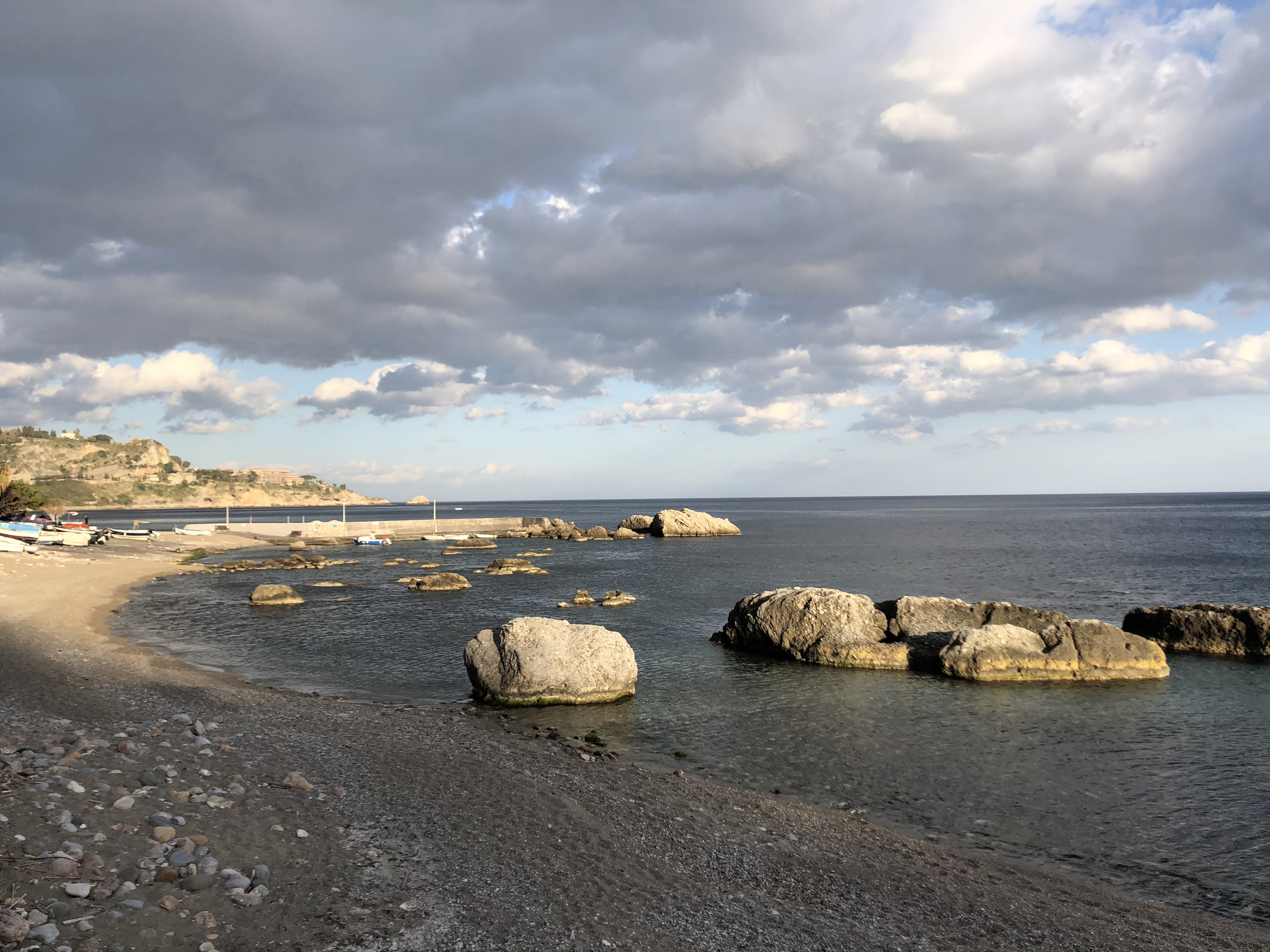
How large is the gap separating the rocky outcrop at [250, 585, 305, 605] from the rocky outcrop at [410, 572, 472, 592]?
7.99 m

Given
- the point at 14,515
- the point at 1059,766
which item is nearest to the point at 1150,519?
the point at 1059,766

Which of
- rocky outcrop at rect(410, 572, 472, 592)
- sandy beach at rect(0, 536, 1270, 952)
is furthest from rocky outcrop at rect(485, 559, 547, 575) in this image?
sandy beach at rect(0, 536, 1270, 952)

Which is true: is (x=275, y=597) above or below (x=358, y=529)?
below

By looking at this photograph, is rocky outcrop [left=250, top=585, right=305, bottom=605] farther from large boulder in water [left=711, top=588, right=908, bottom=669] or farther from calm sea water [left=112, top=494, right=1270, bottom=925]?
large boulder in water [left=711, top=588, right=908, bottom=669]

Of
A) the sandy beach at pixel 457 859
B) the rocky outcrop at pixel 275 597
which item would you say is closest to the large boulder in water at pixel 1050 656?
the sandy beach at pixel 457 859

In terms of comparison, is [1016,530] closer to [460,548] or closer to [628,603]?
[460,548]

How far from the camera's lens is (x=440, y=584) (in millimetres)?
48969

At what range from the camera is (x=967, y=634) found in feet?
83.5

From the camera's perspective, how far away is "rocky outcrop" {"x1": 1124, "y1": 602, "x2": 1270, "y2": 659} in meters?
28.3

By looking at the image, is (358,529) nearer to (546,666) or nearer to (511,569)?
(511,569)

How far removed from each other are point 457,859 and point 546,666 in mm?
11482

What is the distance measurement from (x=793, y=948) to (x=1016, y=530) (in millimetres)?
123433

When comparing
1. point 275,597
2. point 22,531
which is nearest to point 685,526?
point 275,597

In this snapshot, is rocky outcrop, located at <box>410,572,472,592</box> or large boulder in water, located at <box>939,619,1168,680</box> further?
rocky outcrop, located at <box>410,572,472,592</box>
